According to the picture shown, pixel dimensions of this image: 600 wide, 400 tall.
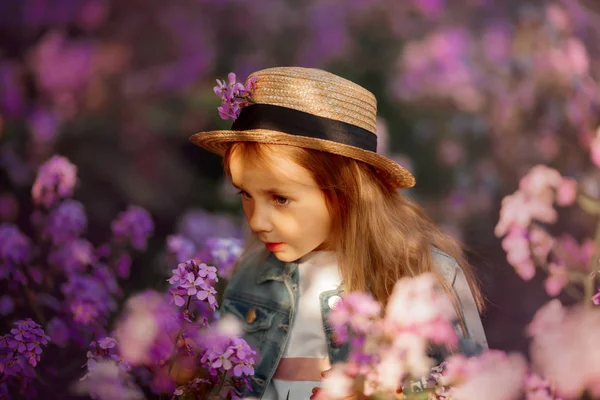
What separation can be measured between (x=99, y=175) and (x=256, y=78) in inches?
92.9

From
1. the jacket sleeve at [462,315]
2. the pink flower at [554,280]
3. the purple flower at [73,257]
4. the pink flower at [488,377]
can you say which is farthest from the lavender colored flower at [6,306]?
the pink flower at [554,280]

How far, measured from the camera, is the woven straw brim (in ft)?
6.84

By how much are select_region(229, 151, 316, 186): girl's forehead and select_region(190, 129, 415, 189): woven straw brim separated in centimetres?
5

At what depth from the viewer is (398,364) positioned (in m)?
1.61

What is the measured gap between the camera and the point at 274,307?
236 centimetres

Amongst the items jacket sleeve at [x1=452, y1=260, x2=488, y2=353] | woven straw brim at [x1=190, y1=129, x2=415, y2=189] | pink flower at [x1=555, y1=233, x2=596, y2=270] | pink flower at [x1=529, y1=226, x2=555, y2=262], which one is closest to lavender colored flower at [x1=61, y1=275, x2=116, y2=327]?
woven straw brim at [x1=190, y1=129, x2=415, y2=189]

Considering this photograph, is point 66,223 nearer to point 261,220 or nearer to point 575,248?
point 261,220

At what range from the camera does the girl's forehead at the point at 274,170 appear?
2100 millimetres

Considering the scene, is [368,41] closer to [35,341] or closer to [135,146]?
[135,146]

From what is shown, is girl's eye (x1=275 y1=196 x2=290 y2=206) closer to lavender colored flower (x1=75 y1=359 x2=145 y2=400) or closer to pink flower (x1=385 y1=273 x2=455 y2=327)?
pink flower (x1=385 y1=273 x2=455 y2=327)

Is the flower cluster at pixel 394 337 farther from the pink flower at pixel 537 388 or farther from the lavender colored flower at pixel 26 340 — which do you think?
the lavender colored flower at pixel 26 340

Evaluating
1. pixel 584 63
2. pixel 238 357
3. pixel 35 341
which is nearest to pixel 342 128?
pixel 238 357

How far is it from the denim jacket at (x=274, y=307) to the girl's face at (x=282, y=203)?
179 millimetres

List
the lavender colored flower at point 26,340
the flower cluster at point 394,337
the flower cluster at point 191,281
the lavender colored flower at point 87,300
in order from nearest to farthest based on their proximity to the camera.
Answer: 1. the flower cluster at point 394,337
2. the flower cluster at point 191,281
3. the lavender colored flower at point 26,340
4. the lavender colored flower at point 87,300
